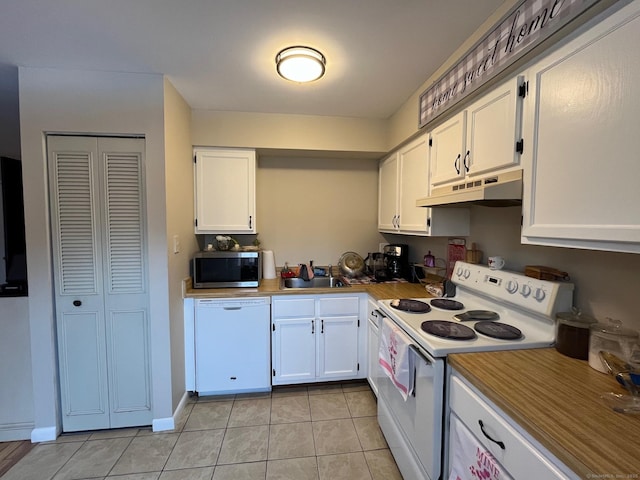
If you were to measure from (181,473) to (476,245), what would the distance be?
2.34 metres

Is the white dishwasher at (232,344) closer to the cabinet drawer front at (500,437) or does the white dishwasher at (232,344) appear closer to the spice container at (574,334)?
the cabinet drawer front at (500,437)

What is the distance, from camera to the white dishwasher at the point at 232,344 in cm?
225

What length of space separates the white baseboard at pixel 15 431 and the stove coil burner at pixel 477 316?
2.94m

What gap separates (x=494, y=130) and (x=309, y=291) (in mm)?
1656

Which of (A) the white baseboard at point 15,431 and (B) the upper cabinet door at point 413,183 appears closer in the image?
(A) the white baseboard at point 15,431

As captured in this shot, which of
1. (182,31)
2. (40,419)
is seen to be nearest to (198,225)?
(182,31)

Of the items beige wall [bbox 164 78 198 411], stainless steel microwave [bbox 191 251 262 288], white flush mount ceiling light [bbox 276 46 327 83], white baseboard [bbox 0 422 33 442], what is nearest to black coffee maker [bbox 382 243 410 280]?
stainless steel microwave [bbox 191 251 262 288]

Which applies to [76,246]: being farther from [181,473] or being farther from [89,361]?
[181,473]

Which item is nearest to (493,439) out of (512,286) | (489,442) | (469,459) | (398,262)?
(489,442)

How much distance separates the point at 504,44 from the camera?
1.24 metres

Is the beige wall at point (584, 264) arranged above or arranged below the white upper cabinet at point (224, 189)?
below

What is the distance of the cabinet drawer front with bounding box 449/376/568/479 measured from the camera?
76 centimetres

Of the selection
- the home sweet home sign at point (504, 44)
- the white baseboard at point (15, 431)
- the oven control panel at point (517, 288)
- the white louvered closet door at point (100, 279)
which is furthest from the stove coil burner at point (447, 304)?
the white baseboard at point (15, 431)

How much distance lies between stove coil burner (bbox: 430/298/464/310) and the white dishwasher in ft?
4.19
